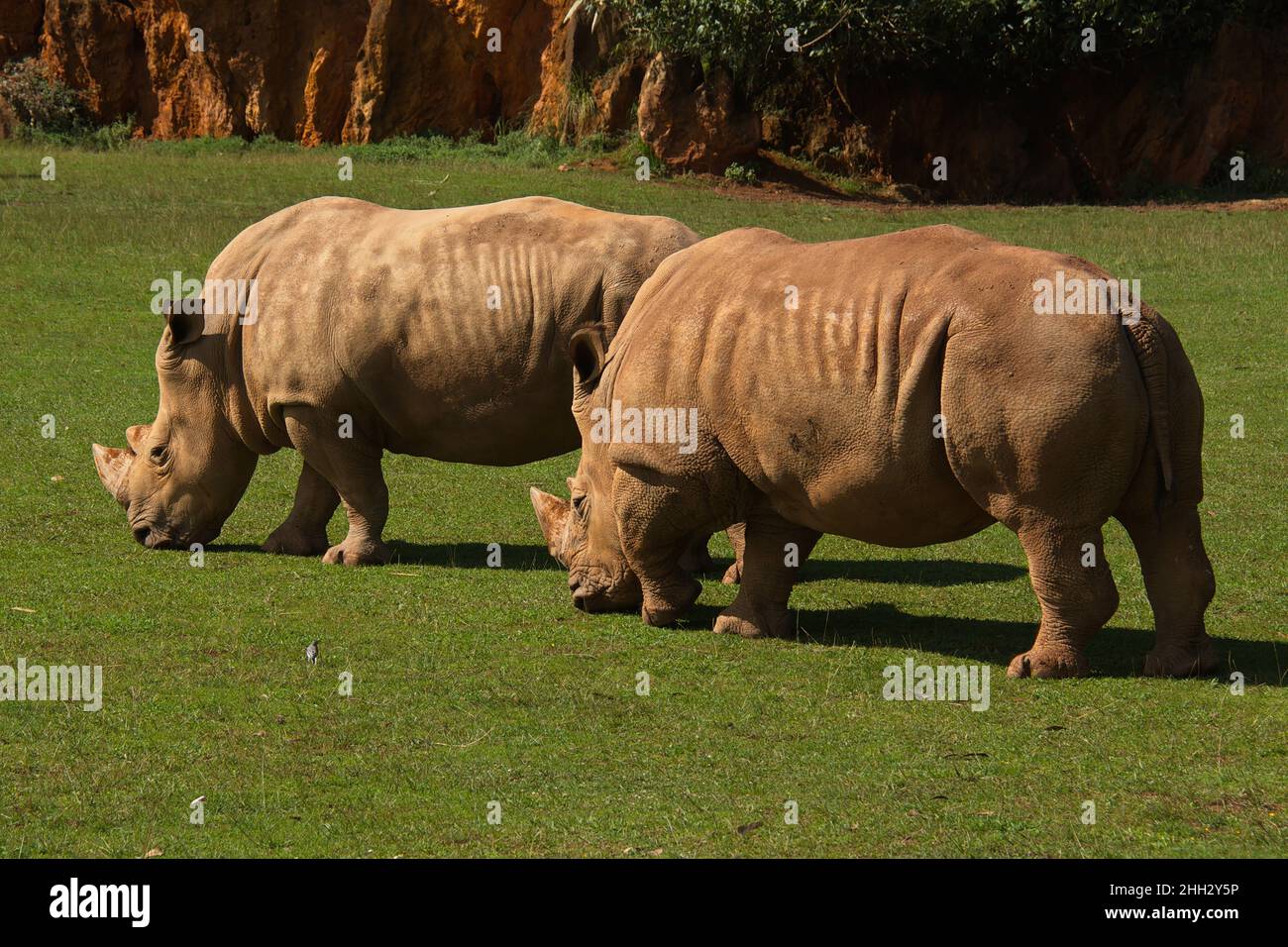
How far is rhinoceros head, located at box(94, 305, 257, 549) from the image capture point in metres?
12.1

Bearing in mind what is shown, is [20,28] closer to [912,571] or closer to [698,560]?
[698,560]

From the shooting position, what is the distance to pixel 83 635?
9.95 metres

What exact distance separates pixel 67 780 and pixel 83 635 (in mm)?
2523

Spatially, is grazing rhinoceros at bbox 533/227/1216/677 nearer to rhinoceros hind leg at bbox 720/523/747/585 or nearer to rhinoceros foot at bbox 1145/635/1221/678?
rhinoceros foot at bbox 1145/635/1221/678

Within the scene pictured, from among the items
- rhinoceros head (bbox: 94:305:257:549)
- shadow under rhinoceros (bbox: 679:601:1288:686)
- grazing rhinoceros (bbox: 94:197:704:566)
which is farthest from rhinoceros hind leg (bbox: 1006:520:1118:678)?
rhinoceros head (bbox: 94:305:257:549)

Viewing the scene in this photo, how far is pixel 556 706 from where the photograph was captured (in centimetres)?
866

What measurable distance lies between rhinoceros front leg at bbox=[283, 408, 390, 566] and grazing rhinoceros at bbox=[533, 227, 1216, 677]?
2269mm

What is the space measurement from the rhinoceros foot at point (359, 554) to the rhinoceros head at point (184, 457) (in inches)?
36.1

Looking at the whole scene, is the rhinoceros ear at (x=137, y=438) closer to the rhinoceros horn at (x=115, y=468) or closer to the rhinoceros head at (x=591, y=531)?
the rhinoceros horn at (x=115, y=468)

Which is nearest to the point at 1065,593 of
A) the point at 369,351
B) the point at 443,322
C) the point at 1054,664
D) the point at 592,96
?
the point at 1054,664

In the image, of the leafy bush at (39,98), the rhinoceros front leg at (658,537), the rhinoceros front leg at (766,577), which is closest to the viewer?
the rhinoceros front leg at (658,537)

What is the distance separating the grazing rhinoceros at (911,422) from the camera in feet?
27.2

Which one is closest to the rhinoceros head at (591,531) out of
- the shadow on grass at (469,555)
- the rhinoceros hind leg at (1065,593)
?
the shadow on grass at (469,555)

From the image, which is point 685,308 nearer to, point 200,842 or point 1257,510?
point 200,842
